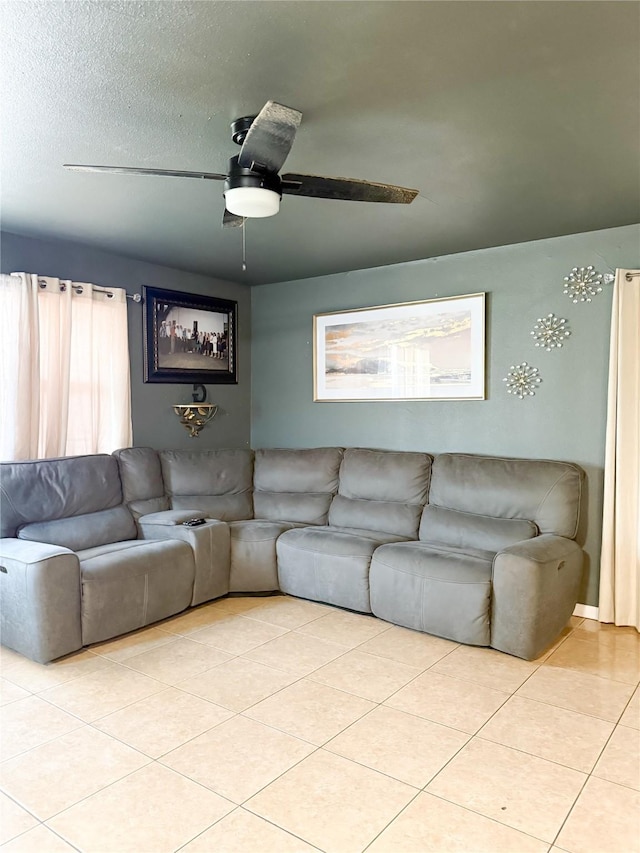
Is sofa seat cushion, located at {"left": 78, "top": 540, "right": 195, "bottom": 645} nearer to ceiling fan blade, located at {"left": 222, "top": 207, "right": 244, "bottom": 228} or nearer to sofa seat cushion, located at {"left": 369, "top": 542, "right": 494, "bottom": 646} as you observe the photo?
sofa seat cushion, located at {"left": 369, "top": 542, "right": 494, "bottom": 646}

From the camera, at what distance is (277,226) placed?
142 inches

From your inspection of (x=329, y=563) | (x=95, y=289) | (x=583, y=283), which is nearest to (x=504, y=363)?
(x=583, y=283)

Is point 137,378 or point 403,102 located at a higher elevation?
point 403,102

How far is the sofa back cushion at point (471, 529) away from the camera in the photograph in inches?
142

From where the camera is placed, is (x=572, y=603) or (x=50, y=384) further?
(x=50, y=384)

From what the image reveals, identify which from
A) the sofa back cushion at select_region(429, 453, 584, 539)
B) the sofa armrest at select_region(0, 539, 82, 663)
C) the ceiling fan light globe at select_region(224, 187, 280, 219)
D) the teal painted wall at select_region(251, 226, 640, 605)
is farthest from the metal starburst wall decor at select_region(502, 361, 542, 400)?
the sofa armrest at select_region(0, 539, 82, 663)

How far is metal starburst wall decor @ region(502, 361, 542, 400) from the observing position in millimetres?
3947

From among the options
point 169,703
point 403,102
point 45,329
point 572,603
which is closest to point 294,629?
point 169,703

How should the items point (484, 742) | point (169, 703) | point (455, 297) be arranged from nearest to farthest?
point (484, 742) < point (169, 703) < point (455, 297)

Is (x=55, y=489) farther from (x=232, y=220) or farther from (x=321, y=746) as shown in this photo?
(x=321, y=746)

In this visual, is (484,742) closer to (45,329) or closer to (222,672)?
(222,672)

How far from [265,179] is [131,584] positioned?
2363 millimetres

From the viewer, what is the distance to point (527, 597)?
305 centimetres

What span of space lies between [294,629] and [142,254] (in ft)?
9.43
